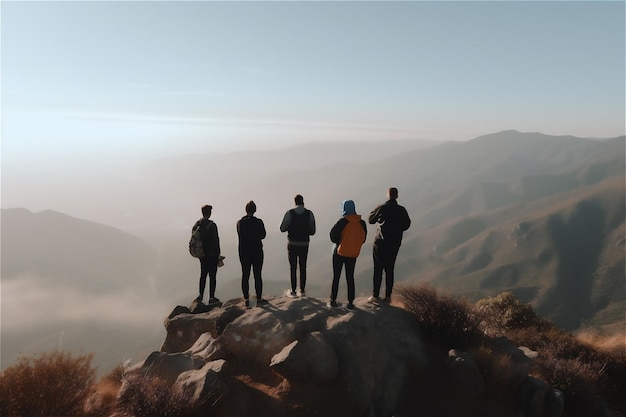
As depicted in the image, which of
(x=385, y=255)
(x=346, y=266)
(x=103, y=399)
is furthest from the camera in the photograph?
(x=385, y=255)

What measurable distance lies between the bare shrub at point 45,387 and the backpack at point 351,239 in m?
7.21

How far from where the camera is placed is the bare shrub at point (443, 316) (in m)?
10.7

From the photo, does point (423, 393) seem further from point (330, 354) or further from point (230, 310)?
point (230, 310)

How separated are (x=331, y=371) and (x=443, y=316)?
4.20 metres

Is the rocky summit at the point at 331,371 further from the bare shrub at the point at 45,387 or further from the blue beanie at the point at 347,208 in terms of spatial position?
the blue beanie at the point at 347,208

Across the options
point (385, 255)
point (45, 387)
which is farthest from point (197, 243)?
point (385, 255)

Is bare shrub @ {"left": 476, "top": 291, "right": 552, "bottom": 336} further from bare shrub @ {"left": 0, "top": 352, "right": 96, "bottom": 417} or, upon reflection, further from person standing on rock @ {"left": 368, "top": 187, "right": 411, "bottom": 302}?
bare shrub @ {"left": 0, "top": 352, "right": 96, "bottom": 417}

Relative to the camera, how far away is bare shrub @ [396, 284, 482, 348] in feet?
35.1

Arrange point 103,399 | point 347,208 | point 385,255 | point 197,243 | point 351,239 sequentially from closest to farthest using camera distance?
point 103,399
point 351,239
point 347,208
point 385,255
point 197,243

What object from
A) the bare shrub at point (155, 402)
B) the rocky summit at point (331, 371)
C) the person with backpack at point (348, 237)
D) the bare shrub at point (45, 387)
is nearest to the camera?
the bare shrub at point (155, 402)

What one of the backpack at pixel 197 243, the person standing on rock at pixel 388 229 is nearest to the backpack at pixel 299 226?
the person standing on rock at pixel 388 229

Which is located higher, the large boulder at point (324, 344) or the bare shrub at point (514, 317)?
the large boulder at point (324, 344)

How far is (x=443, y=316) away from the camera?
1106 cm

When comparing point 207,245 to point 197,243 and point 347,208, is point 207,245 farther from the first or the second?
point 347,208
